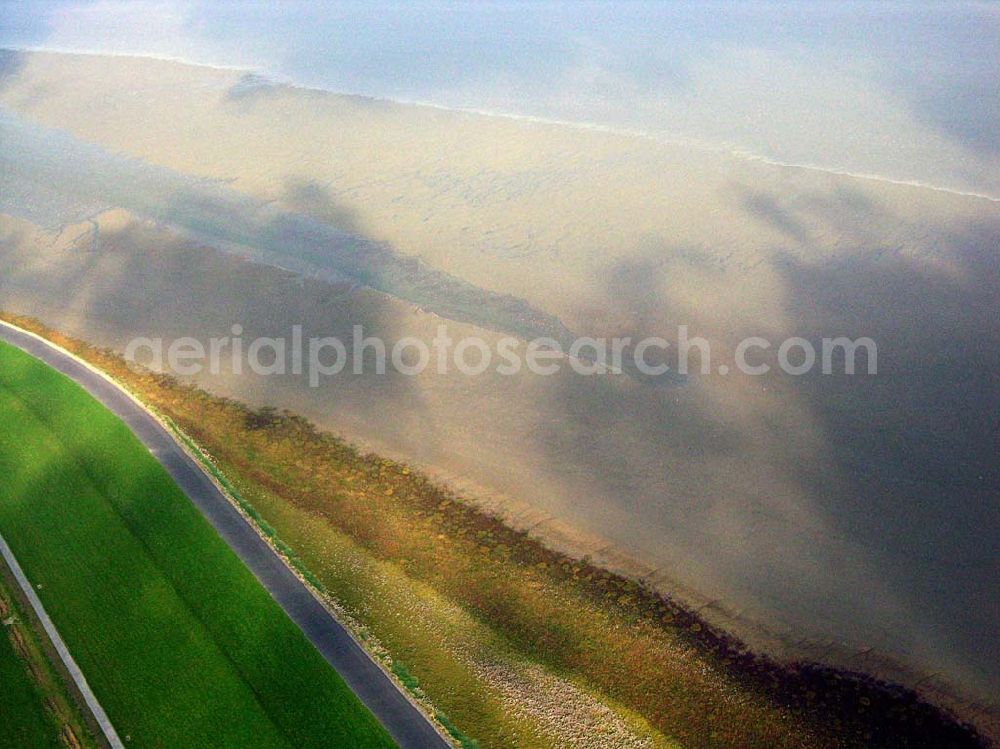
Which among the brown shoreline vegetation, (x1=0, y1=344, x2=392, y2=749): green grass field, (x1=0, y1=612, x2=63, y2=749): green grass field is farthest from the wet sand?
(x1=0, y1=612, x2=63, y2=749): green grass field

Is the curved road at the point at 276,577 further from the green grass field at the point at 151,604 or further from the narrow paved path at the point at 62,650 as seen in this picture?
the narrow paved path at the point at 62,650

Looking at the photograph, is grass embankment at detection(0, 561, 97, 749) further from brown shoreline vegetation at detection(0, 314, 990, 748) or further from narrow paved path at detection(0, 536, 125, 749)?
brown shoreline vegetation at detection(0, 314, 990, 748)

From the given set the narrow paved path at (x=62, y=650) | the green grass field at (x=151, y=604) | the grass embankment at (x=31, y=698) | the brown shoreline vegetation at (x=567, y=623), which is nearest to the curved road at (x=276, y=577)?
the green grass field at (x=151, y=604)

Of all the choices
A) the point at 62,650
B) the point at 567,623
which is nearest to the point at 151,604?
the point at 62,650

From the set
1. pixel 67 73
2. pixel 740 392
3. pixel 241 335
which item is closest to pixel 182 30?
pixel 67 73

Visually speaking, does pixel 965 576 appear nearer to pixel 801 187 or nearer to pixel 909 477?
pixel 909 477

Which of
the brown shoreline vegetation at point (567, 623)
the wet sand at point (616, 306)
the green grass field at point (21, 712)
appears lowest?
the green grass field at point (21, 712)

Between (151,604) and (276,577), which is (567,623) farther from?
(151,604)
